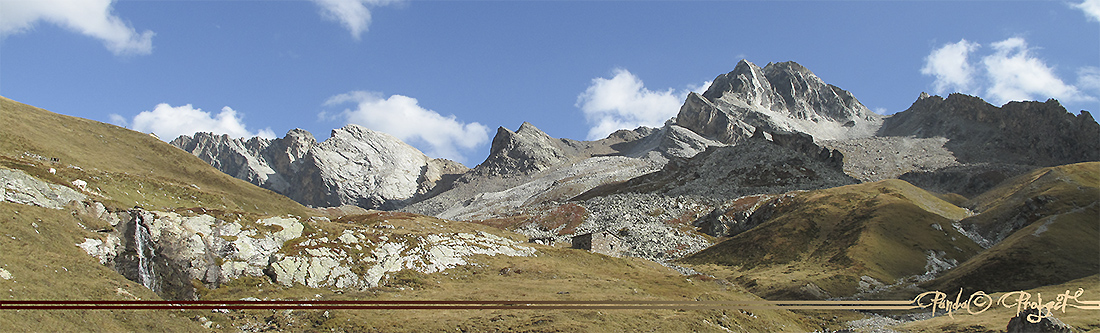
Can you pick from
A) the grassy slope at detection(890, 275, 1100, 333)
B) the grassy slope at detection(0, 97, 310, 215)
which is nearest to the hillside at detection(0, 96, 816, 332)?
the grassy slope at detection(0, 97, 310, 215)

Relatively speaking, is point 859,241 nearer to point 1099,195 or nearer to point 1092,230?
point 1092,230

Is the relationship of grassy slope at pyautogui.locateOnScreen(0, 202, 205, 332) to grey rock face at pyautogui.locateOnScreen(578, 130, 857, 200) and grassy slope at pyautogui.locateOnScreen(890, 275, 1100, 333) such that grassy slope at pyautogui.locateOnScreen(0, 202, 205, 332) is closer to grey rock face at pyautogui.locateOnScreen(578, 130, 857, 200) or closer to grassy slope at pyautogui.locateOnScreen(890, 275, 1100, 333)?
grassy slope at pyautogui.locateOnScreen(890, 275, 1100, 333)

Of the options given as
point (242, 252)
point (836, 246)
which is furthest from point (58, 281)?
point (836, 246)

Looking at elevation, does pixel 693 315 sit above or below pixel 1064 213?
below

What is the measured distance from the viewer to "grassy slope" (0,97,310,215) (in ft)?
189

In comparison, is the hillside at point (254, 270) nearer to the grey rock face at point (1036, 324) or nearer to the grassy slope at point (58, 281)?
the grassy slope at point (58, 281)

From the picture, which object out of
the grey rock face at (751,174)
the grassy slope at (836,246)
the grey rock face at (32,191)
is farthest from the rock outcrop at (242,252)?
the grey rock face at (751,174)

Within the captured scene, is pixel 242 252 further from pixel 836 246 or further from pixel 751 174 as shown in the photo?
pixel 751 174

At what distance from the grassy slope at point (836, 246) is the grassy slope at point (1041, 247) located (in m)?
8.73

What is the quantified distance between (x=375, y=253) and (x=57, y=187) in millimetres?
23152

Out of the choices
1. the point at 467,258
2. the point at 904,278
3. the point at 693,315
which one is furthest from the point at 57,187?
the point at 904,278

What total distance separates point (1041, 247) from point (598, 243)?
183 ft

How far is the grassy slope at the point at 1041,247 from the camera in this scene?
207 feet

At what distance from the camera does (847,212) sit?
102 m
